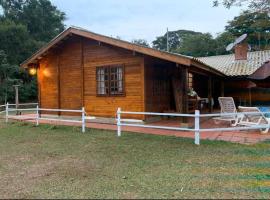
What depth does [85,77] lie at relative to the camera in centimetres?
1202

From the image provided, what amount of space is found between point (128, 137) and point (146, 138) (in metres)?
0.58

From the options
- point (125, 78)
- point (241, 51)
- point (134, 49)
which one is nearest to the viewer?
point (134, 49)

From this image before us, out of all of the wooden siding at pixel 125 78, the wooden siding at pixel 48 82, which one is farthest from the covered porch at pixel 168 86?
the wooden siding at pixel 48 82

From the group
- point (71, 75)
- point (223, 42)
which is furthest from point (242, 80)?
point (223, 42)

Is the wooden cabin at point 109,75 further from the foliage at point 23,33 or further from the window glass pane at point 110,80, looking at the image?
the foliage at point 23,33

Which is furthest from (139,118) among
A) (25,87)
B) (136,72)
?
(25,87)

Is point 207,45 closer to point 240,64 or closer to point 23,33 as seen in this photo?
point 240,64

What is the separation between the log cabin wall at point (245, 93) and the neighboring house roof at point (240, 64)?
3.19ft

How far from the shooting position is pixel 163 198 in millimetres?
3818

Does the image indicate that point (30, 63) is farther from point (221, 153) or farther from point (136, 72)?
point (221, 153)

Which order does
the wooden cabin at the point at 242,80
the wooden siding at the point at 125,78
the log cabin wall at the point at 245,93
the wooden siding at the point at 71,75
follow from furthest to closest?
the log cabin wall at the point at 245,93, the wooden cabin at the point at 242,80, the wooden siding at the point at 71,75, the wooden siding at the point at 125,78

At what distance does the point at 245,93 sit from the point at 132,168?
14.3m

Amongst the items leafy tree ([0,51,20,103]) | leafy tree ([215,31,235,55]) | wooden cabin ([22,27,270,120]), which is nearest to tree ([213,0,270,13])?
wooden cabin ([22,27,270,120])

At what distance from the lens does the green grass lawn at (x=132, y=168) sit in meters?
4.13
